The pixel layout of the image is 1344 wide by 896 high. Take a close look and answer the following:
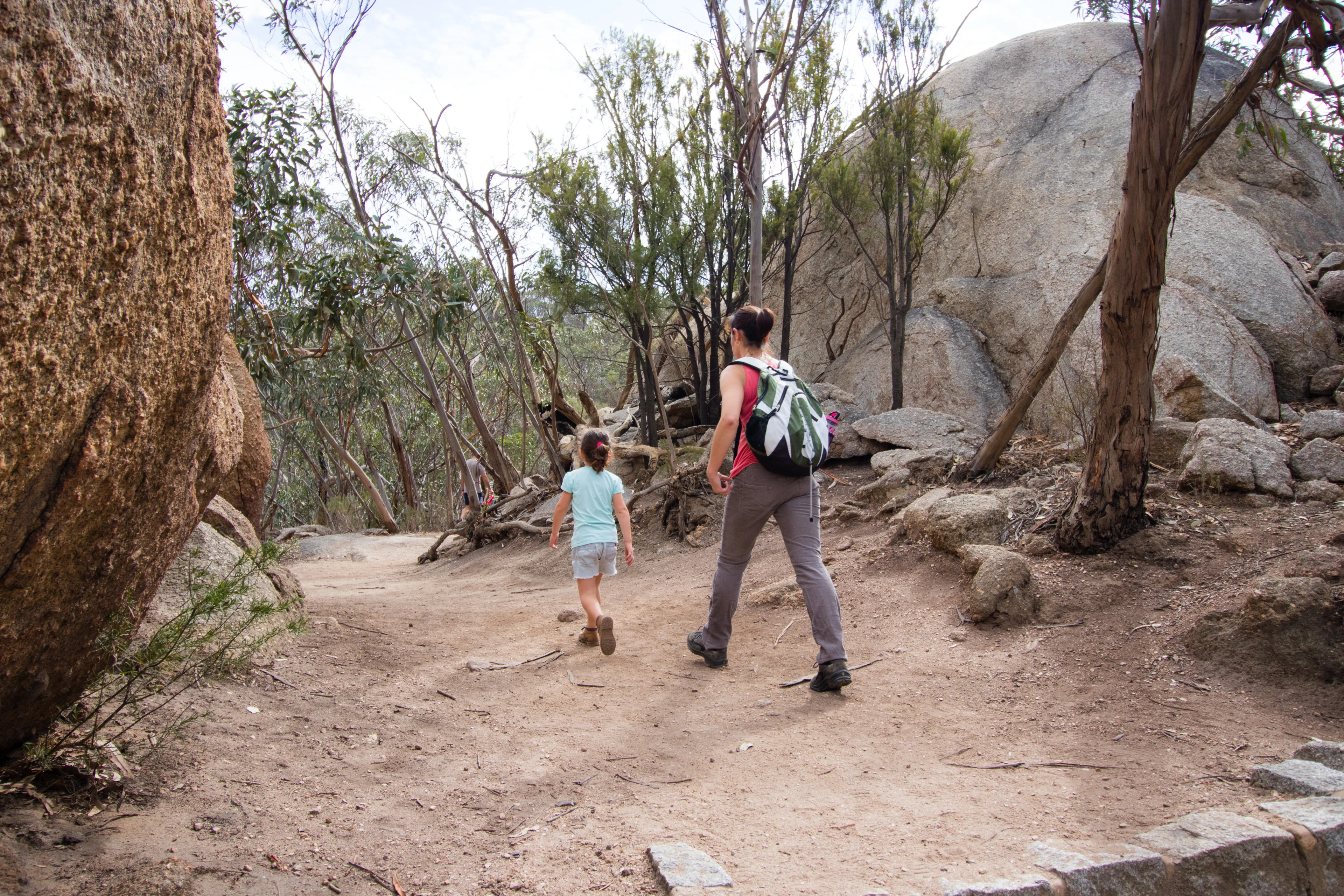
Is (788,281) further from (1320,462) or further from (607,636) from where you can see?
(607,636)

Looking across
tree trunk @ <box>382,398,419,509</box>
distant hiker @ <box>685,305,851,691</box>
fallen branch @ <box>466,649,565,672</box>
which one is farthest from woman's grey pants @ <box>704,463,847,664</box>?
tree trunk @ <box>382,398,419,509</box>

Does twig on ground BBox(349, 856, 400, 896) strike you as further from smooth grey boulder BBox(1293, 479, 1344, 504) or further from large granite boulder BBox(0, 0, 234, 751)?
smooth grey boulder BBox(1293, 479, 1344, 504)

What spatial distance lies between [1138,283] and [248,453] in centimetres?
542

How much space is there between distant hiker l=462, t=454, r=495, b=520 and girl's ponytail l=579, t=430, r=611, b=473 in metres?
6.33

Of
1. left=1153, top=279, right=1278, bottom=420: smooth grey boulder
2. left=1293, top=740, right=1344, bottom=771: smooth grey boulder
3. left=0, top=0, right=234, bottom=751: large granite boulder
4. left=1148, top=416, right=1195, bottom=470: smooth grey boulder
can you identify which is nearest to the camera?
left=0, top=0, right=234, bottom=751: large granite boulder

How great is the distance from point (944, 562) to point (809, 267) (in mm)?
8520

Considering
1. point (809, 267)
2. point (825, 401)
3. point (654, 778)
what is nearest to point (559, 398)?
point (809, 267)

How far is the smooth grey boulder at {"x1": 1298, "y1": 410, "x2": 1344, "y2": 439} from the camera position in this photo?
579 cm

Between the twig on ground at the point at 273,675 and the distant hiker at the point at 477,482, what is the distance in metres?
7.44

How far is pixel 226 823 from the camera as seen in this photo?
227 cm

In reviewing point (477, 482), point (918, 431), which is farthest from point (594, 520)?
point (477, 482)

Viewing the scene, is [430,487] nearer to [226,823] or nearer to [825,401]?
[825,401]

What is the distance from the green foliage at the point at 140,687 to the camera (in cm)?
227

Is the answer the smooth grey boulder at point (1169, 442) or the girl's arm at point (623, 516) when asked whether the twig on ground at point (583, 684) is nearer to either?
the girl's arm at point (623, 516)
